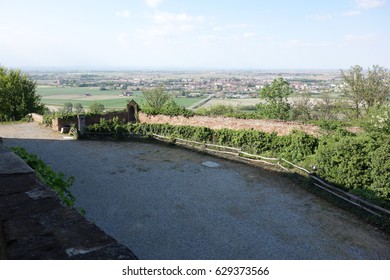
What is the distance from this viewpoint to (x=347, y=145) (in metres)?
11.9

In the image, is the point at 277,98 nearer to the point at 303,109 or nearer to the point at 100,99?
the point at 303,109

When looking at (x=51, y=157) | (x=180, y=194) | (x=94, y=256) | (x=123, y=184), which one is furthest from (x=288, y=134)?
(x=94, y=256)

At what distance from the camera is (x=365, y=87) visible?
24031mm

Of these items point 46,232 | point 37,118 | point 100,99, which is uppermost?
point 46,232

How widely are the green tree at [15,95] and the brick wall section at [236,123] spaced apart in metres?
12.3

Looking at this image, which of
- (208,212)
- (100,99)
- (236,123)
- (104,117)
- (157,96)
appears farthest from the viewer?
(100,99)

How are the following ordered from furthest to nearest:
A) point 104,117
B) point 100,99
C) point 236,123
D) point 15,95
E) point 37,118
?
point 100,99 → point 15,95 → point 37,118 → point 104,117 → point 236,123

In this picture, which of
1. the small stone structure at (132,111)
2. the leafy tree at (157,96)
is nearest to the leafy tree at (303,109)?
the small stone structure at (132,111)

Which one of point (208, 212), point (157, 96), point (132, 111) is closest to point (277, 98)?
point (132, 111)

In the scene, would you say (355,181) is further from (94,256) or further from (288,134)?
(94,256)

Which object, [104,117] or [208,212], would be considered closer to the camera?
[208,212]

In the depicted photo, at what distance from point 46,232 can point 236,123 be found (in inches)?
672

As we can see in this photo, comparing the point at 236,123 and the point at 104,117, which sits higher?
the point at 236,123

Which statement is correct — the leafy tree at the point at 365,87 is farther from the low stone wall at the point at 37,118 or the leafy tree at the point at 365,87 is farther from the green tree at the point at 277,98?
the low stone wall at the point at 37,118
